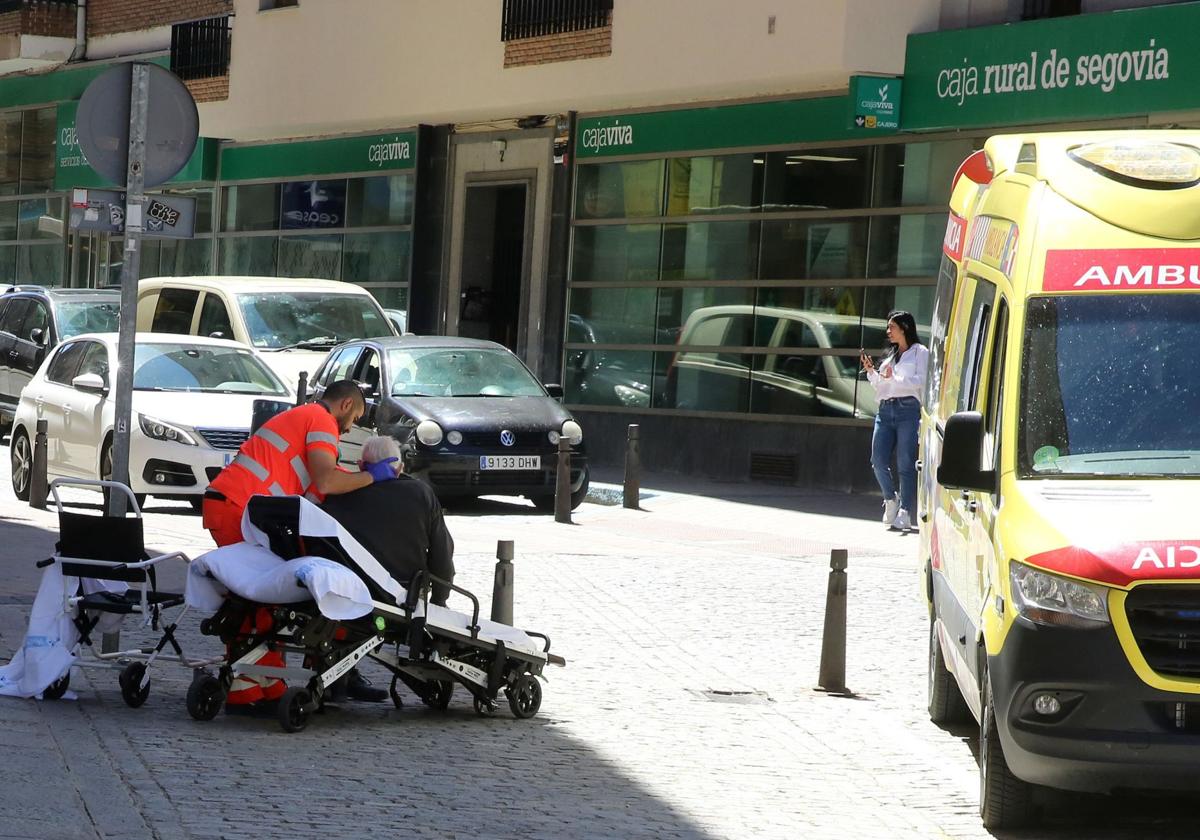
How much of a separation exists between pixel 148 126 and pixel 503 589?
2946mm

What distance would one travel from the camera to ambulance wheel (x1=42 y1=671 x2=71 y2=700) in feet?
27.5

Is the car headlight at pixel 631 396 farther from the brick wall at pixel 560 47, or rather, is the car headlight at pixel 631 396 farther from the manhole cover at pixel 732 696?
the manhole cover at pixel 732 696

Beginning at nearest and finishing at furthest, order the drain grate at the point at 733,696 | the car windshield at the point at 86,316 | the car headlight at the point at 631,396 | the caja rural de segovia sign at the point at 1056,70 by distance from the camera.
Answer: the drain grate at the point at 733,696 → the caja rural de segovia sign at the point at 1056,70 → the car windshield at the point at 86,316 → the car headlight at the point at 631,396

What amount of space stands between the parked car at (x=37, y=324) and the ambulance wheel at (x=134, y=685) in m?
14.9

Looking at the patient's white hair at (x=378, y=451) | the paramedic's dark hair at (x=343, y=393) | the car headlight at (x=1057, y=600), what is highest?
the paramedic's dark hair at (x=343, y=393)

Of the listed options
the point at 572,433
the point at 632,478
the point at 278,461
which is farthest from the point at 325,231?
the point at 278,461

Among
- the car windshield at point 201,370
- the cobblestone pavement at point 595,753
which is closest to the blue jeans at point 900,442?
the cobblestone pavement at point 595,753

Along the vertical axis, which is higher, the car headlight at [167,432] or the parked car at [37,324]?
the parked car at [37,324]

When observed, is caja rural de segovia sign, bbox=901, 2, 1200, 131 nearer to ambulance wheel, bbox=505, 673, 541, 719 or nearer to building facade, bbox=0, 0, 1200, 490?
building facade, bbox=0, 0, 1200, 490

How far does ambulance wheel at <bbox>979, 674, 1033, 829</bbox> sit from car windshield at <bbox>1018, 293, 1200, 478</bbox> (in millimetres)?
871

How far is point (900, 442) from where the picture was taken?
17.2m

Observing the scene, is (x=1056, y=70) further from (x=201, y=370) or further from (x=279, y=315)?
(x=279, y=315)

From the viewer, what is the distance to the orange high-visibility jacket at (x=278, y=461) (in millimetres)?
8852

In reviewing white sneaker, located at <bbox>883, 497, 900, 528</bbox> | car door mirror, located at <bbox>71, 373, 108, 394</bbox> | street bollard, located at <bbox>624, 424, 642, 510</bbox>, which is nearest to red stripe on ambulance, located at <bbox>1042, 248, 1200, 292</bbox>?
white sneaker, located at <bbox>883, 497, 900, 528</bbox>
